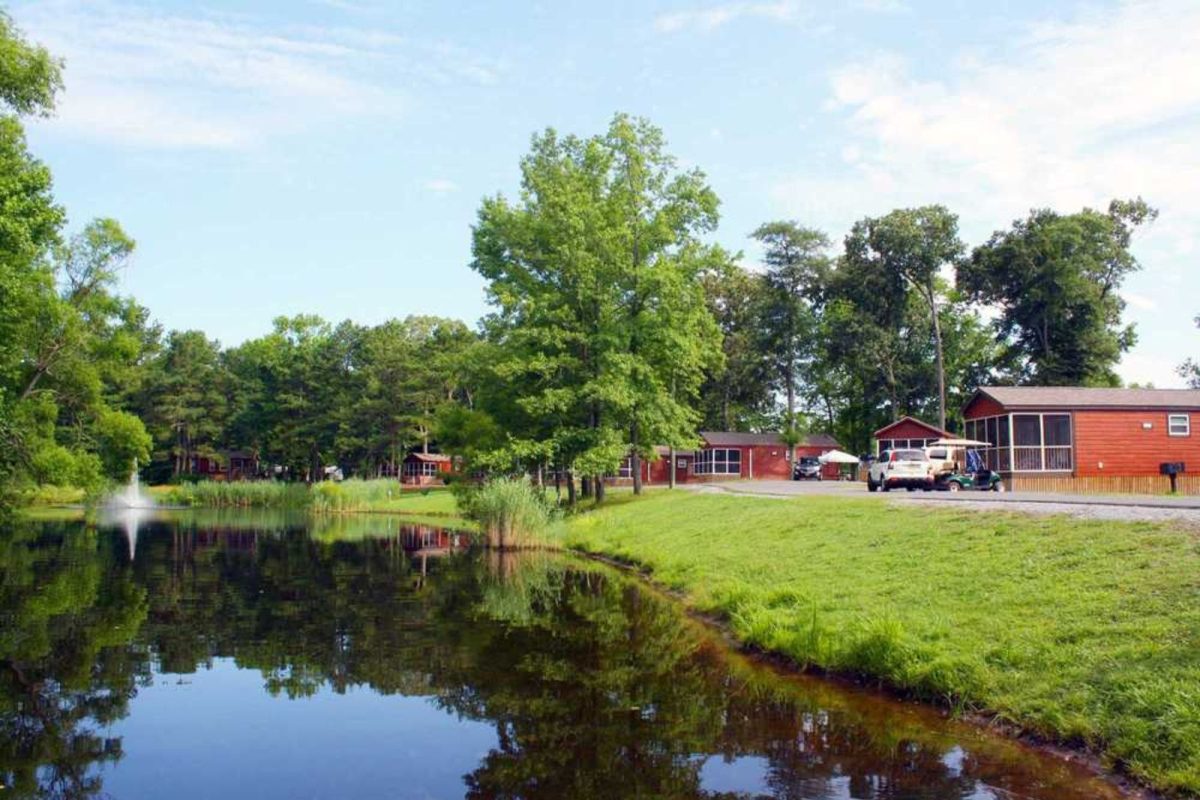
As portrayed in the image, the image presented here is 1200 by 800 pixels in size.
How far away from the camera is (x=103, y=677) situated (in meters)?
11.6

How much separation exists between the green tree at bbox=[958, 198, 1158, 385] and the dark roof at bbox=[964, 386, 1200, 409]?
18567 millimetres

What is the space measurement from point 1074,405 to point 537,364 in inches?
776

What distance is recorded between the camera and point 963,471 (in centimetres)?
3394

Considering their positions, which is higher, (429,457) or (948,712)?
(429,457)

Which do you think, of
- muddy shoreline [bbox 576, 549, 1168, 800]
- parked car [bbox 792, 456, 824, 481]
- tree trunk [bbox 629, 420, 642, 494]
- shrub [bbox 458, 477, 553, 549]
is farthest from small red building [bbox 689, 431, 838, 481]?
muddy shoreline [bbox 576, 549, 1168, 800]

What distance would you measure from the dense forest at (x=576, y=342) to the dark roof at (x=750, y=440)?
1.57 metres

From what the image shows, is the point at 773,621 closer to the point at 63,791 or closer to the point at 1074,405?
the point at 63,791

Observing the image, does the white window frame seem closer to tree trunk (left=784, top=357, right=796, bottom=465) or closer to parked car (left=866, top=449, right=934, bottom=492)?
tree trunk (left=784, top=357, right=796, bottom=465)

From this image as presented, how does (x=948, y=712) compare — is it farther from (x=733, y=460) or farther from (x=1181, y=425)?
(x=733, y=460)

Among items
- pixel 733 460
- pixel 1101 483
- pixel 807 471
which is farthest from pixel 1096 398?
pixel 733 460

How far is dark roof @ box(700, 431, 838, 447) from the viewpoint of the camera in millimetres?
60250

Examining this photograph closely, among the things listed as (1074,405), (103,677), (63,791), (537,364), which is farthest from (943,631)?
(1074,405)

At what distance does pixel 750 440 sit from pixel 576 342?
26.7 m

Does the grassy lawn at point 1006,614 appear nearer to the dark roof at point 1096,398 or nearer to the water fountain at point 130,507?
the dark roof at point 1096,398
